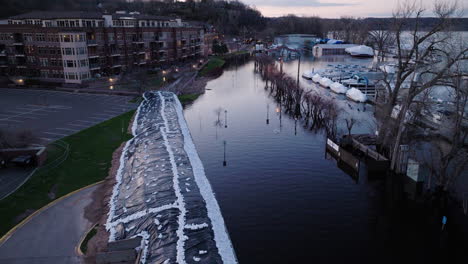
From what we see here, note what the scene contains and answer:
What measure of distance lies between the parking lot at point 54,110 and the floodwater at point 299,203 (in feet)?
54.8

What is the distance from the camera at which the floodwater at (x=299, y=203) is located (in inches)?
938

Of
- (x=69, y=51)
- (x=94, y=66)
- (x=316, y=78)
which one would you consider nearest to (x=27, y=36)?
(x=69, y=51)

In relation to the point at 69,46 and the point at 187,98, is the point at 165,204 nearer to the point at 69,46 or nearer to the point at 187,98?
the point at 187,98

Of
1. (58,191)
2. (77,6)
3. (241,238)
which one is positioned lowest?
(241,238)

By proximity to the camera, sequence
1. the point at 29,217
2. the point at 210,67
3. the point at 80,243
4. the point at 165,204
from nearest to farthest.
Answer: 1. the point at 80,243
2. the point at 165,204
3. the point at 29,217
4. the point at 210,67

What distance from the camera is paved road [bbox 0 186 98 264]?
21.0 m

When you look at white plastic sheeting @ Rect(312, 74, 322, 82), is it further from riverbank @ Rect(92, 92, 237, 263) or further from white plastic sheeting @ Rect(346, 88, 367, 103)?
riverbank @ Rect(92, 92, 237, 263)

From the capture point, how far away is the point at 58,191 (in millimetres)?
29172

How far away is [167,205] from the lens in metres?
24.8

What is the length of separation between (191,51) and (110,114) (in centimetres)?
7516

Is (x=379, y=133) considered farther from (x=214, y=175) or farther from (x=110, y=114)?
(x=110, y=114)

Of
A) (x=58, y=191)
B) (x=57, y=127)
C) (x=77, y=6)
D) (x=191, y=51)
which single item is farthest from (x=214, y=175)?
(x=77, y=6)

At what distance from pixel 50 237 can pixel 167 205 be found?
25.8 feet

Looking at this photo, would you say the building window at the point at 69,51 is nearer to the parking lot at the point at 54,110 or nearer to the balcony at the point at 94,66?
the balcony at the point at 94,66
